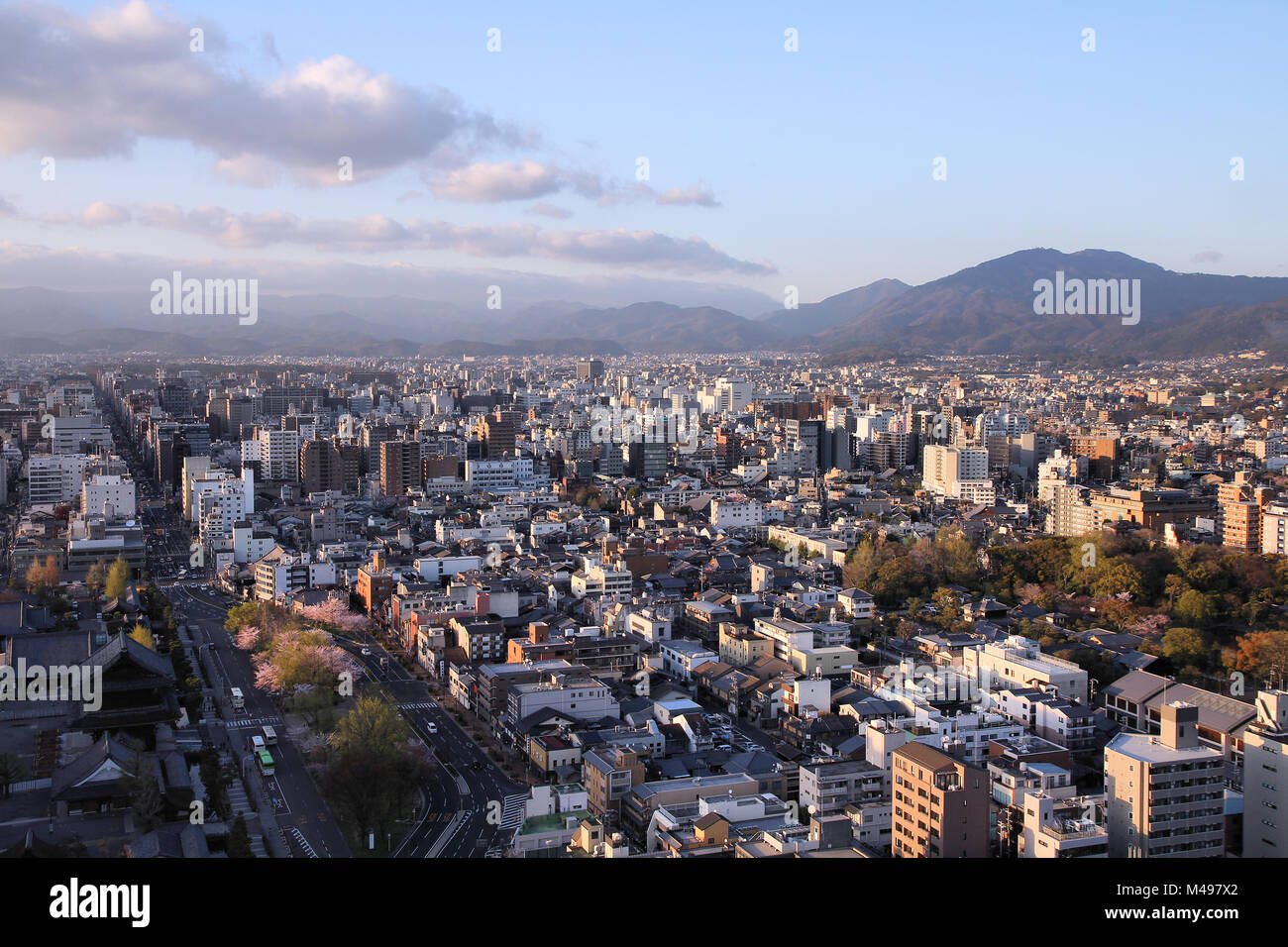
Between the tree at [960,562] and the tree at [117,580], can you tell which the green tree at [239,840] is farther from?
the tree at [960,562]

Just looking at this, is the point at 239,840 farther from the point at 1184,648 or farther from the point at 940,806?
the point at 1184,648

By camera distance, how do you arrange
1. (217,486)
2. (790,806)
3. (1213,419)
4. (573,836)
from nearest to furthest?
1. (573,836)
2. (790,806)
3. (217,486)
4. (1213,419)

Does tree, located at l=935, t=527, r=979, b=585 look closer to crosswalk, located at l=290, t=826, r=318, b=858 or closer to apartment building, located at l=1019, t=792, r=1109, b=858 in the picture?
apartment building, located at l=1019, t=792, r=1109, b=858

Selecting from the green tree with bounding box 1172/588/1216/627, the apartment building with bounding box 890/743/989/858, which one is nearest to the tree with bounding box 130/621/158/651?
the apartment building with bounding box 890/743/989/858
